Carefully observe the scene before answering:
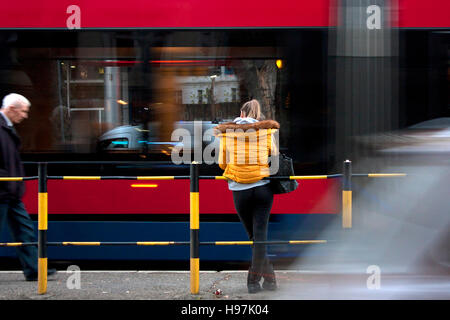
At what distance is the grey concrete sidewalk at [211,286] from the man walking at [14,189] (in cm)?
28

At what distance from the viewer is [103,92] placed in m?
6.30

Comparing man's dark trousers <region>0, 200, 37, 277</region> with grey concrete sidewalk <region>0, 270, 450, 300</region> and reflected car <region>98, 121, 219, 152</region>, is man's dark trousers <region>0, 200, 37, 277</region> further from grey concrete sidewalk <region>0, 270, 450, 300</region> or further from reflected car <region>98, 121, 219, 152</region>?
reflected car <region>98, 121, 219, 152</region>

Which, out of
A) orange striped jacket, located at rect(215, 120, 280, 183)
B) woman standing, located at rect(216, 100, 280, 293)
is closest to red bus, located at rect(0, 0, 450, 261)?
woman standing, located at rect(216, 100, 280, 293)

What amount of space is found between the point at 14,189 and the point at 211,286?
2043mm

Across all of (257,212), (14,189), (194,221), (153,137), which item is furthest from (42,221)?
(257,212)

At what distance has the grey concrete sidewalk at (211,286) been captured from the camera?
3.37 meters

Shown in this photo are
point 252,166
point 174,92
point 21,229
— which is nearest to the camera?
point 252,166

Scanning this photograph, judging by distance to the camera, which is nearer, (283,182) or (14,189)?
(283,182)

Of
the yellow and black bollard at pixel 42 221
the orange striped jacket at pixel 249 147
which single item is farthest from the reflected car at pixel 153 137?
the yellow and black bollard at pixel 42 221

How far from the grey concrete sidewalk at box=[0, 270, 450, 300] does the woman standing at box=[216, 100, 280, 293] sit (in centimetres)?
42

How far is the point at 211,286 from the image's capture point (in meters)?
5.54

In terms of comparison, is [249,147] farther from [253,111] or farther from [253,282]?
[253,282]

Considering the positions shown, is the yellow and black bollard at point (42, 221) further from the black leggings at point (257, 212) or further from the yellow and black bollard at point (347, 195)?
the yellow and black bollard at point (347, 195)

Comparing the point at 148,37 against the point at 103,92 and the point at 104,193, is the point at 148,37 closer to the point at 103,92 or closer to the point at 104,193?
the point at 103,92
